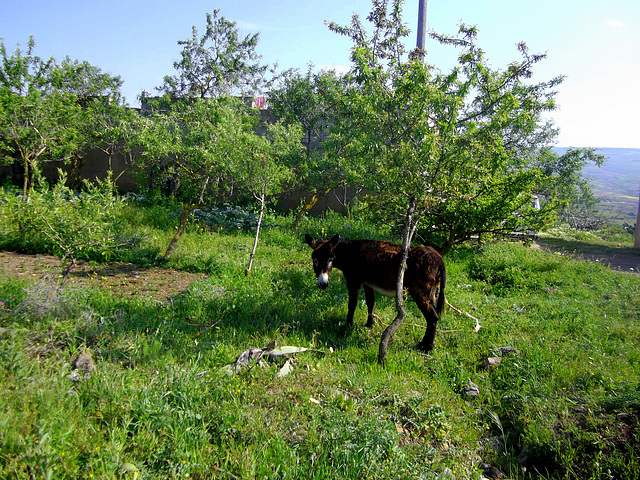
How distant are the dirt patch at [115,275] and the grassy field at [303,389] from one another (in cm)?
43


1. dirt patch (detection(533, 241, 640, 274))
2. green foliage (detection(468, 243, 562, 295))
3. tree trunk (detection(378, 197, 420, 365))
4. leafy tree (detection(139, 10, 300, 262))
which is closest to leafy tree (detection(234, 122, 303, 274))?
leafy tree (detection(139, 10, 300, 262))

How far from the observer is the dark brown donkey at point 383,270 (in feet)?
Result: 19.0

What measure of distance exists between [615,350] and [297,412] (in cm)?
461

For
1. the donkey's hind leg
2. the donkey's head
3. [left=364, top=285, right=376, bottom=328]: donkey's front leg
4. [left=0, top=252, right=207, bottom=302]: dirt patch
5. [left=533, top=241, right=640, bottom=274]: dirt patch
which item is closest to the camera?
the donkey's hind leg

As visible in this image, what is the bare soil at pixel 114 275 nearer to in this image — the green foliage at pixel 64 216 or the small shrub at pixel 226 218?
the green foliage at pixel 64 216

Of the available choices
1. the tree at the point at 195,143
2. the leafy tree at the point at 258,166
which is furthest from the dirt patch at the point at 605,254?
the tree at the point at 195,143

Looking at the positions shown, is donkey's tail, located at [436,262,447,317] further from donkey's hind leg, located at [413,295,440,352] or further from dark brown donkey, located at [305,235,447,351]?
donkey's hind leg, located at [413,295,440,352]

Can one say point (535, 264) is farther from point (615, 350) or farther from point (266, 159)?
point (266, 159)

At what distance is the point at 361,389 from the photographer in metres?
4.36

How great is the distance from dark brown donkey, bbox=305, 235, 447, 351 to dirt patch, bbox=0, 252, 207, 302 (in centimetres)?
282

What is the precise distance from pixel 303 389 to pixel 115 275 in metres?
5.07

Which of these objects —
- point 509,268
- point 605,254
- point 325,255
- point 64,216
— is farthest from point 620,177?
point 64,216

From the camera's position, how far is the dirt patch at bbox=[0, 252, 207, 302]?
270 inches

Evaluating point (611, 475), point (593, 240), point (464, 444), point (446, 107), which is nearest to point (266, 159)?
point (446, 107)
